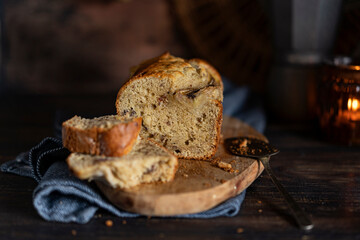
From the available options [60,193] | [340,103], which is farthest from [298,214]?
[340,103]

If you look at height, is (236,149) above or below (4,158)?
above

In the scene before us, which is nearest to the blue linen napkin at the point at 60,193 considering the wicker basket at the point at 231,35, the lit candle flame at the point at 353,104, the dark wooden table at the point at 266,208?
the dark wooden table at the point at 266,208

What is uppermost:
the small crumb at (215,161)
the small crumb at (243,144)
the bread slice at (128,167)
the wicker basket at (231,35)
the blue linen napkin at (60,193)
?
the wicker basket at (231,35)

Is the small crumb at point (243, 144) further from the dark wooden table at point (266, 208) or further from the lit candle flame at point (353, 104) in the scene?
the lit candle flame at point (353, 104)

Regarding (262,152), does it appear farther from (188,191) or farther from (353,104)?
(353,104)

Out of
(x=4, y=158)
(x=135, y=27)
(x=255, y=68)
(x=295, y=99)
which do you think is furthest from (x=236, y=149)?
(x=135, y=27)

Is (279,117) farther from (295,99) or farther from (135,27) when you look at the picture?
(135,27)

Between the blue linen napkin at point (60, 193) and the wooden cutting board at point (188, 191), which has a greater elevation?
the wooden cutting board at point (188, 191)
